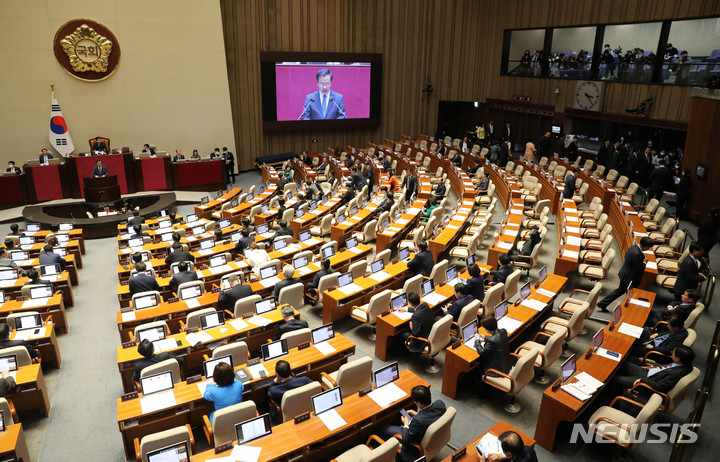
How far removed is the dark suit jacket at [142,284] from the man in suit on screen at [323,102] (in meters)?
15.4

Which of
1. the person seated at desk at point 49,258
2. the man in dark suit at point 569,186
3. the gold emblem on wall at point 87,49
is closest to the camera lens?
the person seated at desk at point 49,258

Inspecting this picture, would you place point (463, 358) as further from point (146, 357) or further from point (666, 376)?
point (146, 357)

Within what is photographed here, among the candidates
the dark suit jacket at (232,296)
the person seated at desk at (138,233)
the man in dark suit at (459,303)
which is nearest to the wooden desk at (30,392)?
the dark suit jacket at (232,296)

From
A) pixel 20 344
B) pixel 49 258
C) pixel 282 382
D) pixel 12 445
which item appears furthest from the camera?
pixel 49 258

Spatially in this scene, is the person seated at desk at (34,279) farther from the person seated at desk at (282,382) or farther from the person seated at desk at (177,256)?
the person seated at desk at (282,382)

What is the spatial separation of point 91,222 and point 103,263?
2615 mm

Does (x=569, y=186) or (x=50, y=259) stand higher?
(x=569, y=186)

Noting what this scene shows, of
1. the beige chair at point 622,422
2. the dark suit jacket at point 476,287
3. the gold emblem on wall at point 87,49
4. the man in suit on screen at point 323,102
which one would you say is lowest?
the beige chair at point 622,422

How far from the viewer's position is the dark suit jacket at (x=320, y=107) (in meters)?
22.9

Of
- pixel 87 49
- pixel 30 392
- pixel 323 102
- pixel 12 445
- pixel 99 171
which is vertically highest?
pixel 87 49

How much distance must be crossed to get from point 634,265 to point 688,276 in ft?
2.59

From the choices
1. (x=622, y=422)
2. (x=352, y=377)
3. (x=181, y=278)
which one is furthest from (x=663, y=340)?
(x=181, y=278)

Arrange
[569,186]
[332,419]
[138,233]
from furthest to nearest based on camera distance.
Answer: [569,186] < [138,233] < [332,419]

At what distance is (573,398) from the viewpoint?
554cm
